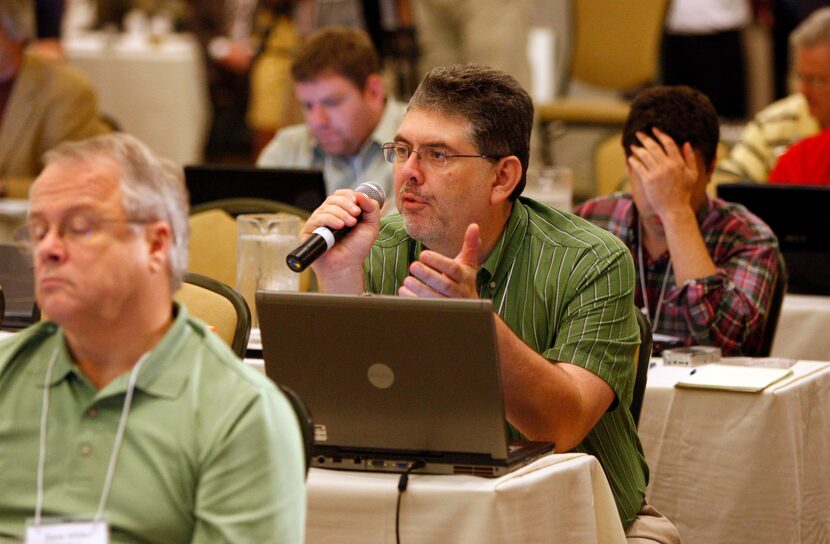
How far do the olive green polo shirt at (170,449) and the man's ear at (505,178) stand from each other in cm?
89

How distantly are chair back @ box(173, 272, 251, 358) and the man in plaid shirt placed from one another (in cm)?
123

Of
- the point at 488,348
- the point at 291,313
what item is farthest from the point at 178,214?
the point at 488,348

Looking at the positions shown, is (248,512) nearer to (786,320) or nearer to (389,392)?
(389,392)

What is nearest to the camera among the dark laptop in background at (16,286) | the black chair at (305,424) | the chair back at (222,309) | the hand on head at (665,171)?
the black chair at (305,424)

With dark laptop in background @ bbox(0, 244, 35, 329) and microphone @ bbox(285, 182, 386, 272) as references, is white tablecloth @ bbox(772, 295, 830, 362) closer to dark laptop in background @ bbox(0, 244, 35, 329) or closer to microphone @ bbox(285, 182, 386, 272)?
microphone @ bbox(285, 182, 386, 272)

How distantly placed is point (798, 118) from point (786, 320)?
66.5 inches

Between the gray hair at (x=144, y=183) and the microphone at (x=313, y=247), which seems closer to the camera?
the gray hair at (x=144, y=183)

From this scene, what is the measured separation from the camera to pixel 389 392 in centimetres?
220

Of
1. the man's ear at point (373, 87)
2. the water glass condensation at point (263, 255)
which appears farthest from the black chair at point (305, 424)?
the man's ear at point (373, 87)

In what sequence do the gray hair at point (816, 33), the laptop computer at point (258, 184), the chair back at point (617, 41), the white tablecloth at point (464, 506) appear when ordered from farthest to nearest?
the chair back at point (617, 41)
the gray hair at point (816, 33)
the laptop computer at point (258, 184)
the white tablecloth at point (464, 506)

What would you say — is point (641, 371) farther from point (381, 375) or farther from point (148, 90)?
point (148, 90)

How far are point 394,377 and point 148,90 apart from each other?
657cm

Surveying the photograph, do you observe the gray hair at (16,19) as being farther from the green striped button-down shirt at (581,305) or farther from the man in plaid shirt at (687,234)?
the green striped button-down shirt at (581,305)

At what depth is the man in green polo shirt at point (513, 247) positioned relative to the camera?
100 inches
